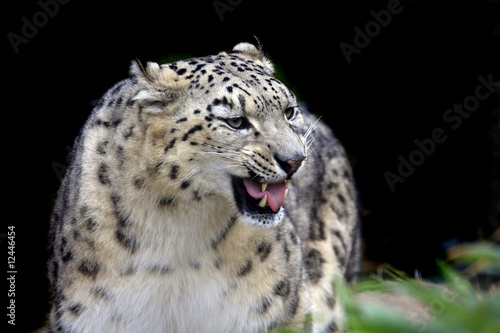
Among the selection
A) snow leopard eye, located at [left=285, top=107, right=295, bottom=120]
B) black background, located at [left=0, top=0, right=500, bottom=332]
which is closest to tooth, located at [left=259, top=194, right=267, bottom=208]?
snow leopard eye, located at [left=285, top=107, right=295, bottom=120]

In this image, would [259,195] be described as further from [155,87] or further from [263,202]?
[155,87]

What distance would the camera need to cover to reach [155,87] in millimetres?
4711

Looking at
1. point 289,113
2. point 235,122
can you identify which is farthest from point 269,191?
point 289,113

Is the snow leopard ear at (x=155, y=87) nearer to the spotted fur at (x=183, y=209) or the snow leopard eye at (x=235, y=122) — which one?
the spotted fur at (x=183, y=209)

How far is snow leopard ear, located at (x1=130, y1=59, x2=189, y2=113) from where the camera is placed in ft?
15.4

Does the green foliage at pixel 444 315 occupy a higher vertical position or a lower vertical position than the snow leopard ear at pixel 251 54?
lower

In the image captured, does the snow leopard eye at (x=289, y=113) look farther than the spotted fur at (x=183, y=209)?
Yes

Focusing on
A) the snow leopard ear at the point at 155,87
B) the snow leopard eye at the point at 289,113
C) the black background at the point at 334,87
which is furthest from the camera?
the black background at the point at 334,87

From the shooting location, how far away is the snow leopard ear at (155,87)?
4.70 meters

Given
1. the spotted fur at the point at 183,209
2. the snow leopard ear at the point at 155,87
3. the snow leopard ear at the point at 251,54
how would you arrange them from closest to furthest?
the spotted fur at the point at 183,209, the snow leopard ear at the point at 155,87, the snow leopard ear at the point at 251,54

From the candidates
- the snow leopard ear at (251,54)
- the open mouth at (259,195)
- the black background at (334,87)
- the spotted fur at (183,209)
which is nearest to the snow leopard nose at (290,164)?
the spotted fur at (183,209)

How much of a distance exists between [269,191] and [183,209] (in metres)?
0.64

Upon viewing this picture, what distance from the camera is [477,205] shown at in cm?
918

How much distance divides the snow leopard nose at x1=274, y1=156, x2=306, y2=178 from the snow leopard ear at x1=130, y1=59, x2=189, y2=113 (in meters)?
0.83
